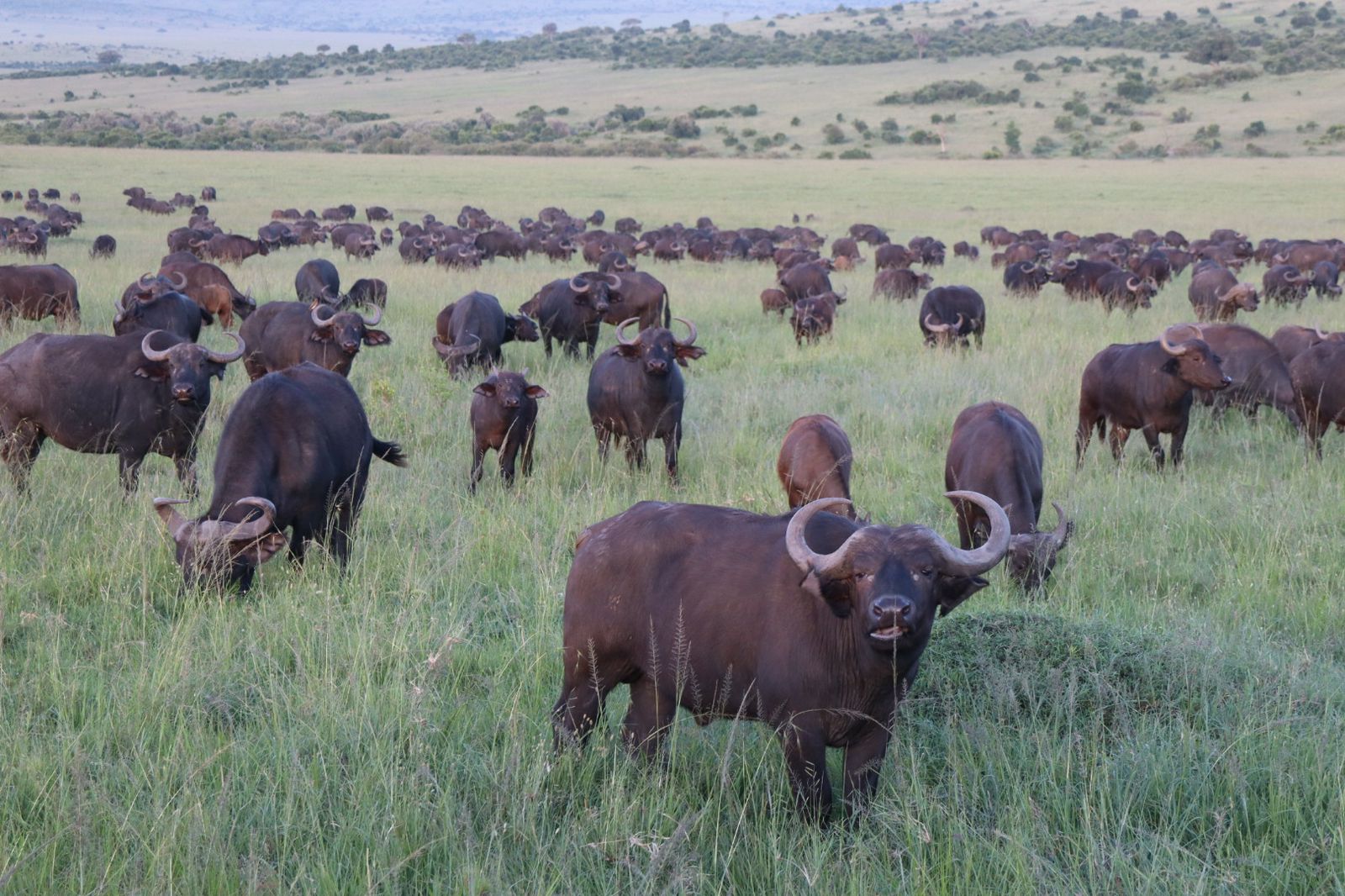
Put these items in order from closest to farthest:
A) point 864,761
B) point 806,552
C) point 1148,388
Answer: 1. point 806,552
2. point 864,761
3. point 1148,388

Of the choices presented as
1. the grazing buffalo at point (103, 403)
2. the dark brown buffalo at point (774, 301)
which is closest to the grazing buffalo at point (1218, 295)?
the dark brown buffalo at point (774, 301)

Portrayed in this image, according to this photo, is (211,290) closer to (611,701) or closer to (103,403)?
(103,403)

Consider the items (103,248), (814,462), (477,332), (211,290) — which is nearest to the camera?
(814,462)

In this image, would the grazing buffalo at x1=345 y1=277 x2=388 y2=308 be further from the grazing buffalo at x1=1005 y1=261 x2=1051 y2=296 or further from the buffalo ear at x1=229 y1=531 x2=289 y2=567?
the buffalo ear at x1=229 y1=531 x2=289 y2=567

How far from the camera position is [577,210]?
42.6 m

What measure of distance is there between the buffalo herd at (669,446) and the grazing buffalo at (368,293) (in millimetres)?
45

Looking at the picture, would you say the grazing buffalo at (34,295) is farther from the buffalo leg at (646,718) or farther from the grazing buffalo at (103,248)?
the buffalo leg at (646,718)

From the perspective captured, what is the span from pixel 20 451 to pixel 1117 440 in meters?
8.53

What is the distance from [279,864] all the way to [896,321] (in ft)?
50.1

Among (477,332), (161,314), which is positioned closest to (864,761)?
(477,332)

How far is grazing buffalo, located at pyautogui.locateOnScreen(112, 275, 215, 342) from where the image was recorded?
1224 centimetres

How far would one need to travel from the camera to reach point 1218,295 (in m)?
18.0

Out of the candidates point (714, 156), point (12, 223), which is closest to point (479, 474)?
Result: point (12, 223)

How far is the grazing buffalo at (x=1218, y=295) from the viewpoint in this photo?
1753 centimetres
